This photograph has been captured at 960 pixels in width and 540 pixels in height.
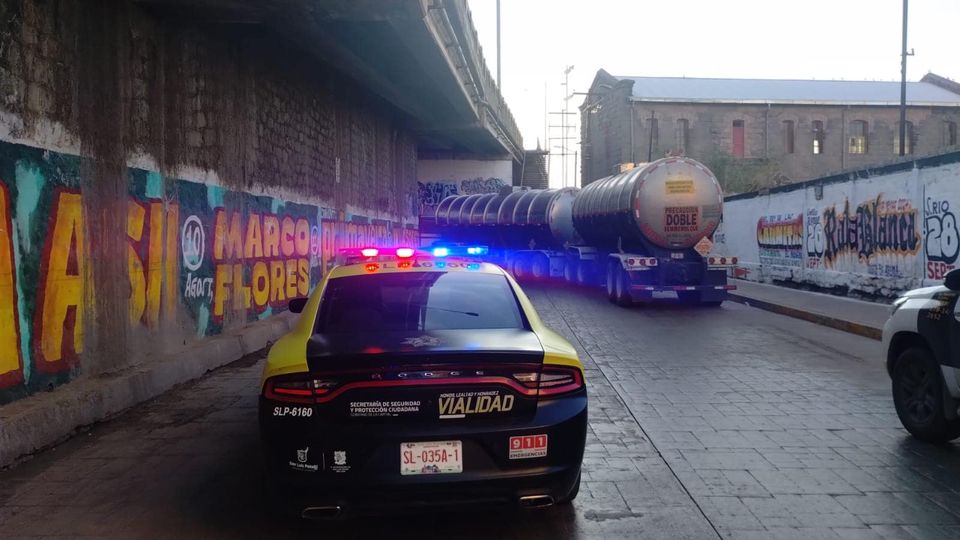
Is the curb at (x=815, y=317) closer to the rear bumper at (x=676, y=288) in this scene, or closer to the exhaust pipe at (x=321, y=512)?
the rear bumper at (x=676, y=288)

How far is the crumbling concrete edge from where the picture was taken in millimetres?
5984

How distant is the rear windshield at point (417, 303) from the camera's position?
16.0ft

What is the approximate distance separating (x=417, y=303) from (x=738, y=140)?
54.1m

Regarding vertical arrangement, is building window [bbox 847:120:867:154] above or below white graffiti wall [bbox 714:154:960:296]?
above

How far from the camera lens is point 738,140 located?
55219 mm

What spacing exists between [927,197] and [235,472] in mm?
14942


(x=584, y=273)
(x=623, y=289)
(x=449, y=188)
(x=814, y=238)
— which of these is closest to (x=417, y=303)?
(x=623, y=289)

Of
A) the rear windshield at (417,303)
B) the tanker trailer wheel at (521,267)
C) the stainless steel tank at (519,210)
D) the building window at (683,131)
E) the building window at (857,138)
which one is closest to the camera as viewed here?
the rear windshield at (417,303)

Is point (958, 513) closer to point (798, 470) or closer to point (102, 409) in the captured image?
point (798, 470)

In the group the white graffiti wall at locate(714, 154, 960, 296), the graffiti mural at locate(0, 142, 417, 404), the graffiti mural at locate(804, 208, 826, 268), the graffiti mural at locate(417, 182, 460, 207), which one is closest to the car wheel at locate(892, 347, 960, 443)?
the graffiti mural at locate(0, 142, 417, 404)

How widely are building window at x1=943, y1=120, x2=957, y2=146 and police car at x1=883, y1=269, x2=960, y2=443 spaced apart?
5676 cm

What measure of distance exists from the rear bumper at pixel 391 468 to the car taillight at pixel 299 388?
3.4 inches

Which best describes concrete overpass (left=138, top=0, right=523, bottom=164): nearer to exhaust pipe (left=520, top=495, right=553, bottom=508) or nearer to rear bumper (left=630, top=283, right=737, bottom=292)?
rear bumper (left=630, top=283, right=737, bottom=292)

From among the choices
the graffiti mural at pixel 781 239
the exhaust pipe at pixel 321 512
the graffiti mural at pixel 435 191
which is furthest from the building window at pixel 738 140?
the exhaust pipe at pixel 321 512
